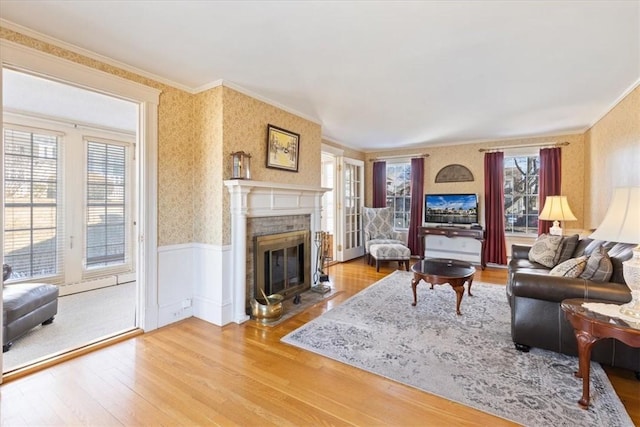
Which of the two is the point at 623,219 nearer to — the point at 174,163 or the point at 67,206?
the point at 174,163

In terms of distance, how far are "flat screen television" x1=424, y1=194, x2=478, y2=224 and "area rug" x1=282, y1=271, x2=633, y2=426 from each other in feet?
7.57

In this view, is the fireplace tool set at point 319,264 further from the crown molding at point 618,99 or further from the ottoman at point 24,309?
the crown molding at point 618,99

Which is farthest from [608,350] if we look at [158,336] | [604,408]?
[158,336]

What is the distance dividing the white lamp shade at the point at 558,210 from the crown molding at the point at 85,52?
17.0 ft

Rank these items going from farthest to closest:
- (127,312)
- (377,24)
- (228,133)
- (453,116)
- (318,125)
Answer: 1. (318,125)
2. (453,116)
3. (127,312)
4. (228,133)
5. (377,24)

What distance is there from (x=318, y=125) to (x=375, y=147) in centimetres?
235

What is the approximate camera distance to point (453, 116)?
13.7 feet

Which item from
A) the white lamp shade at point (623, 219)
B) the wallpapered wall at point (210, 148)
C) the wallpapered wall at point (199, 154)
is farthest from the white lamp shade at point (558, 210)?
the wallpapered wall at point (199, 154)

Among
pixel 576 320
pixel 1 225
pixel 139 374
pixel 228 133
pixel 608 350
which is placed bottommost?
pixel 139 374

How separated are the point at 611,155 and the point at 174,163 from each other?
5.07m

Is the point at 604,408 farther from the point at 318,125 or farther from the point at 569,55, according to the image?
the point at 318,125

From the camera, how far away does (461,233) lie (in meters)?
5.52

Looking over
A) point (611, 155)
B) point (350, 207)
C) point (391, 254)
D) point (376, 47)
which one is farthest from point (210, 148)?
point (611, 155)

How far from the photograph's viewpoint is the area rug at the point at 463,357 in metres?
1.82
